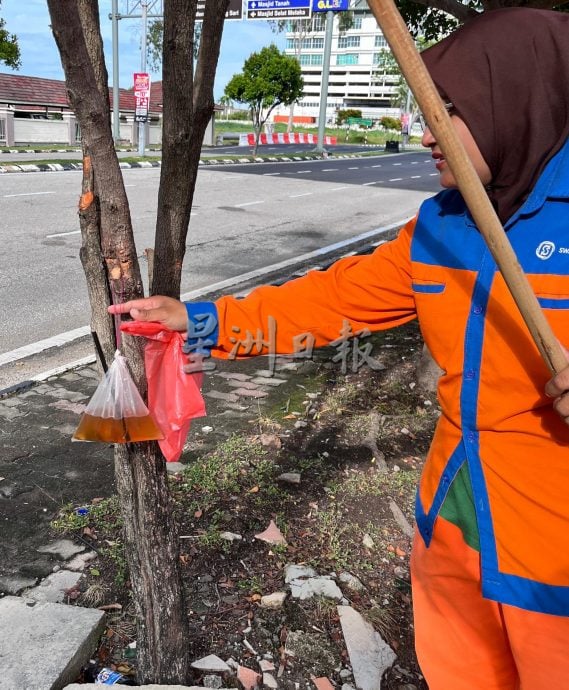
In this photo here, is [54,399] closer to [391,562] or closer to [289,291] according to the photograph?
[391,562]

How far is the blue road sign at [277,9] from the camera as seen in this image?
2495cm

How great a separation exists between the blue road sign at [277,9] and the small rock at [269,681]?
26.4m

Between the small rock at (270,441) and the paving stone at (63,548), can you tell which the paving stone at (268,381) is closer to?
the small rock at (270,441)

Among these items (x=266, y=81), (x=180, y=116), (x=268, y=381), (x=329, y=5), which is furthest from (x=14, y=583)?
(x=266, y=81)

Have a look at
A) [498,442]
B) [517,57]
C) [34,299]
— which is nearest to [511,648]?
[498,442]

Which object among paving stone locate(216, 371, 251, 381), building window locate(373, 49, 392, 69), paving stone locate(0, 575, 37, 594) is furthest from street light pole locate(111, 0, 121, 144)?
paving stone locate(0, 575, 37, 594)

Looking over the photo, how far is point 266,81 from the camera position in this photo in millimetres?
27656

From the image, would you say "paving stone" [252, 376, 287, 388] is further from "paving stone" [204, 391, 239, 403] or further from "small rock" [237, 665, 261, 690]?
"small rock" [237, 665, 261, 690]

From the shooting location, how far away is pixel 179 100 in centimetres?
166

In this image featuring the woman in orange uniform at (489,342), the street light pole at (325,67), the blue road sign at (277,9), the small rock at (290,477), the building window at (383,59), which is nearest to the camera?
the woman in orange uniform at (489,342)

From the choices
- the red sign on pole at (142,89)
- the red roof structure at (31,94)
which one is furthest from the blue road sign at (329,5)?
the red sign on pole at (142,89)

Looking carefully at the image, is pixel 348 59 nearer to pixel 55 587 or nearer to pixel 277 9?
pixel 277 9

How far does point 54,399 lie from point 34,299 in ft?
7.68

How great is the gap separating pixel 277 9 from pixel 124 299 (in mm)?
26661
